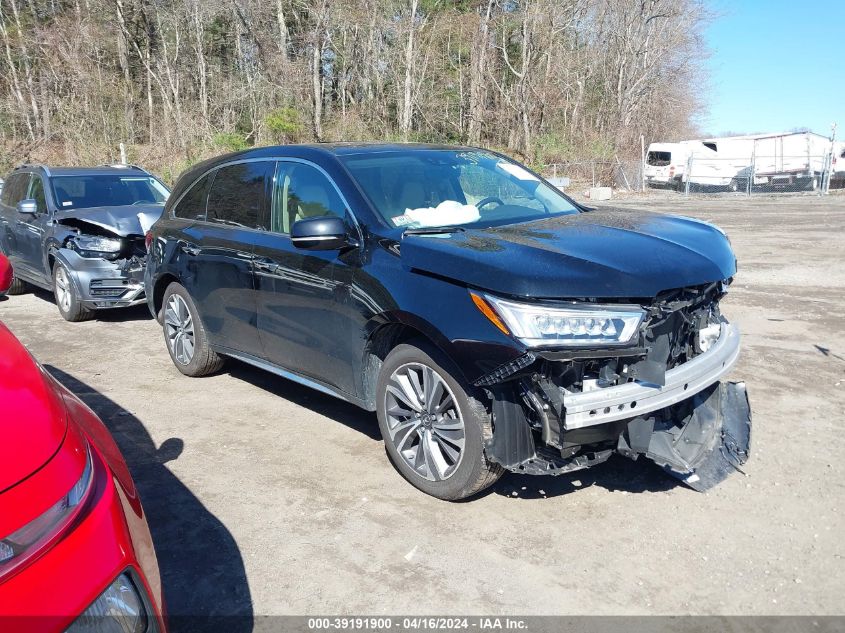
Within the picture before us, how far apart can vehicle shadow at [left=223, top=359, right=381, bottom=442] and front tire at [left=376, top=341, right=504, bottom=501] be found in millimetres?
763

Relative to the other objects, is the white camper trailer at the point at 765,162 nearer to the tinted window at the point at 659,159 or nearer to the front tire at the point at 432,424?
the tinted window at the point at 659,159

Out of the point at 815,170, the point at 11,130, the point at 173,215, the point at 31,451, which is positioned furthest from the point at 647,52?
the point at 31,451

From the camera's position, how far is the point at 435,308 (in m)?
3.37

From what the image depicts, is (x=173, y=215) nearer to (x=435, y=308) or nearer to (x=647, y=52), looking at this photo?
(x=435, y=308)

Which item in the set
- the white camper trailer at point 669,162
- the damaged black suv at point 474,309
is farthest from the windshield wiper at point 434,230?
the white camper trailer at point 669,162

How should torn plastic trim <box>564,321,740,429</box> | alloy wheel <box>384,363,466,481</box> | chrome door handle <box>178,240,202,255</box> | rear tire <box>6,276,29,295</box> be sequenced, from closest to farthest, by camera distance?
torn plastic trim <box>564,321,740,429</box> < alloy wheel <box>384,363,466,481</box> < chrome door handle <box>178,240,202,255</box> < rear tire <box>6,276,29,295</box>

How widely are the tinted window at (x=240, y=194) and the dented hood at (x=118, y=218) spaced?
2.78 meters

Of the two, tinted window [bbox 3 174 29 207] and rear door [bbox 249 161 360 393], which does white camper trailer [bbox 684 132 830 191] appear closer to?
A: tinted window [bbox 3 174 29 207]

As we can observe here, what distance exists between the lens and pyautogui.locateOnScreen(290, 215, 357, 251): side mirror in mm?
3793

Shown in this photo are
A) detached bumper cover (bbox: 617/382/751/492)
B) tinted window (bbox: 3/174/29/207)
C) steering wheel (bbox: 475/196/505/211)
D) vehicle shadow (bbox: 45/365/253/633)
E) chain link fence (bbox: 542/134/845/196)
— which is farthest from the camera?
chain link fence (bbox: 542/134/845/196)

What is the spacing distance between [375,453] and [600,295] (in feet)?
6.22

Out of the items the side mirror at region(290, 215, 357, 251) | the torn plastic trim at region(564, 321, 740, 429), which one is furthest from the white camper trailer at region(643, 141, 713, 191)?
the side mirror at region(290, 215, 357, 251)

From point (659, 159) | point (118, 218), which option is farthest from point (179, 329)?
point (659, 159)

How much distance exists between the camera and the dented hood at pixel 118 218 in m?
7.79
